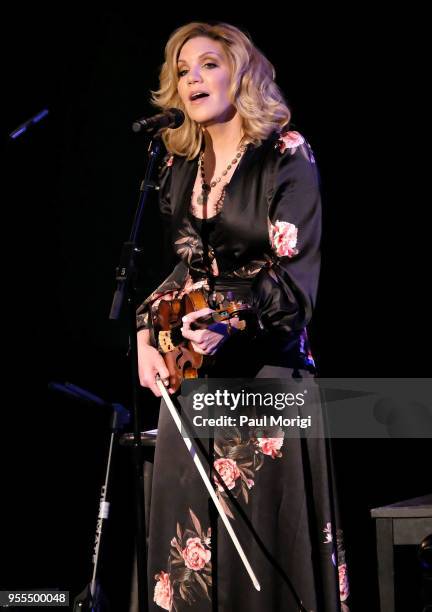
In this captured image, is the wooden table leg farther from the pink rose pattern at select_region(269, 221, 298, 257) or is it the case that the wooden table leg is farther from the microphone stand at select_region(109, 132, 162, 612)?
the pink rose pattern at select_region(269, 221, 298, 257)

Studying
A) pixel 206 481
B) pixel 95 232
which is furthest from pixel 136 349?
pixel 95 232

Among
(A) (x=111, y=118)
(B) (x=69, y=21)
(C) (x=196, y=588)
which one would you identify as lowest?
(C) (x=196, y=588)

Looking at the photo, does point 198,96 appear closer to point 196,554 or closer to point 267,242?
point 267,242

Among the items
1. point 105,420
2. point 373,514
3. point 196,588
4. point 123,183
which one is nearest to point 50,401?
point 105,420

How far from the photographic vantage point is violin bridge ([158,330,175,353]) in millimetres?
1822

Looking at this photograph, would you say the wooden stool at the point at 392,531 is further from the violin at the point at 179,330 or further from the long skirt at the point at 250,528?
the violin at the point at 179,330

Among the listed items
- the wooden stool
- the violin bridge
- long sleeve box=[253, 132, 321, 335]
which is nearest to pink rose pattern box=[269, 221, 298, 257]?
long sleeve box=[253, 132, 321, 335]

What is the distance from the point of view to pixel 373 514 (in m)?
1.64

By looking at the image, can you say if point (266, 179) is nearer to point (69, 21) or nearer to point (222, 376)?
point (222, 376)

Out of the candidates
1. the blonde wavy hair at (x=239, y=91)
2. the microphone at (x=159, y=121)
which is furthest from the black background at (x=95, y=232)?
the microphone at (x=159, y=121)

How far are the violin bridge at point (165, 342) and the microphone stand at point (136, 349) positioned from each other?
0.58ft

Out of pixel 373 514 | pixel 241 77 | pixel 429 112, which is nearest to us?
pixel 373 514

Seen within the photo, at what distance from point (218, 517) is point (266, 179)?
2.52ft

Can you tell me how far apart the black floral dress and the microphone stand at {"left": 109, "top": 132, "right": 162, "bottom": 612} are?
0.21 metres
